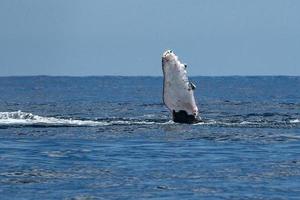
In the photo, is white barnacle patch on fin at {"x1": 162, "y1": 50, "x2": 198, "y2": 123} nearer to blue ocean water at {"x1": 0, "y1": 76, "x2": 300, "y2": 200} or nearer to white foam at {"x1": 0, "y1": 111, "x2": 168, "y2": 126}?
blue ocean water at {"x1": 0, "y1": 76, "x2": 300, "y2": 200}

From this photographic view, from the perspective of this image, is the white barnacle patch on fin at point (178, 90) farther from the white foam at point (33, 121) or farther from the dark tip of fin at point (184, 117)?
the white foam at point (33, 121)

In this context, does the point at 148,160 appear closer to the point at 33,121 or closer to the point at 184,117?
the point at 184,117

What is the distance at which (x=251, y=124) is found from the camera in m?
45.8

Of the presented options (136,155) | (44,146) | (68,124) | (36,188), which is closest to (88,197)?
(36,188)

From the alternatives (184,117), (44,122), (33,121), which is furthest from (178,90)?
(33,121)

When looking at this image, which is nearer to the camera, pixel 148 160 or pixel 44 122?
pixel 148 160

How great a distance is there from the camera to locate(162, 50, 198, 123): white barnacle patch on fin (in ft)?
147

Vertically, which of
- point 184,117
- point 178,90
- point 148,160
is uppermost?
point 178,90

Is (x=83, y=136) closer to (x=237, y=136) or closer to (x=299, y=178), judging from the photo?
(x=237, y=136)

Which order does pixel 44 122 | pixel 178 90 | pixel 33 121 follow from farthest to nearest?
pixel 33 121 → pixel 44 122 → pixel 178 90

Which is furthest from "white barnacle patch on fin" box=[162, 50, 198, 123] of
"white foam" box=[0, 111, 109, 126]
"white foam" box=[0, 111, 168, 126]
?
"white foam" box=[0, 111, 109, 126]

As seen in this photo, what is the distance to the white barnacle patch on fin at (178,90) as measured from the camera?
4481cm

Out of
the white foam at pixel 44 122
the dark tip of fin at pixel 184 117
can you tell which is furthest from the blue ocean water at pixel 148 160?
the dark tip of fin at pixel 184 117

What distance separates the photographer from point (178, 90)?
44906mm
